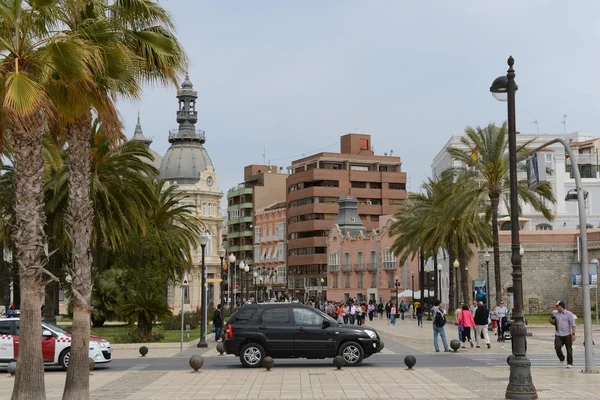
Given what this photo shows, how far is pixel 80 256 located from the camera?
47.6 ft

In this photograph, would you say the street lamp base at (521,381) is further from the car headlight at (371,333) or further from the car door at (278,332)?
the car door at (278,332)

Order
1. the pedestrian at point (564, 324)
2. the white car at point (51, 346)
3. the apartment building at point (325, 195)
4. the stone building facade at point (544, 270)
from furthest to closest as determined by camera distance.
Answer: the apartment building at point (325, 195), the stone building facade at point (544, 270), the white car at point (51, 346), the pedestrian at point (564, 324)

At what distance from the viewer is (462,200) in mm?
40188

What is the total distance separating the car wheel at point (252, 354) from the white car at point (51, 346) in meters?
3.81

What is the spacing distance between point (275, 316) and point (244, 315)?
88 centimetres

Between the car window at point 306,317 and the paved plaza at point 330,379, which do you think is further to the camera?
the car window at point 306,317

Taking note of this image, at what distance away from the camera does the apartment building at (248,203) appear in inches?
5650

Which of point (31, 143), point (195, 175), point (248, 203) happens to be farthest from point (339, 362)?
point (248, 203)

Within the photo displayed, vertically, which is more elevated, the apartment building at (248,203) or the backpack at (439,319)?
the apartment building at (248,203)

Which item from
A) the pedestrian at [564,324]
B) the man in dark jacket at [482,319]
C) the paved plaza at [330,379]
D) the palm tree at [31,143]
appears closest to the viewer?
the palm tree at [31,143]

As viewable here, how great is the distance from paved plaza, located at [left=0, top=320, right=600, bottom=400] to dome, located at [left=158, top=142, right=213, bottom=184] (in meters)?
89.3

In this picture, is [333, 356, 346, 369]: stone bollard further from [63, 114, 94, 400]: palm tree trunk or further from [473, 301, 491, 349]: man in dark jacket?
[473, 301, 491, 349]: man in dark jacket

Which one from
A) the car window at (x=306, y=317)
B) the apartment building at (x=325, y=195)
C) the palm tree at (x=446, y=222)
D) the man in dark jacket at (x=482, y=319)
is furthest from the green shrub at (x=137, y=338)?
the apartment building at (x=325, y=195)

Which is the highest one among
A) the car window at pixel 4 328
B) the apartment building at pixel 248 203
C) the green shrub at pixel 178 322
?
the apartment building at pixel 248 203
